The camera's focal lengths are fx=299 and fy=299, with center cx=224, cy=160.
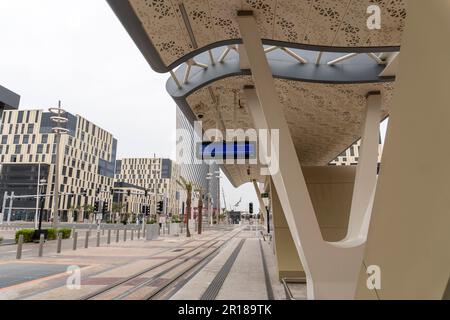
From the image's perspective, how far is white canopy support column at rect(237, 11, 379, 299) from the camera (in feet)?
22.6

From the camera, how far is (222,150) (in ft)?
41.8

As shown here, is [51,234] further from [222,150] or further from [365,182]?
[365,182]

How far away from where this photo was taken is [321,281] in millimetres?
6855

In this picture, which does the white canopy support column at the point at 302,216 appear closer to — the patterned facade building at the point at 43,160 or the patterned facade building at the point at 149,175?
the patterned facade building at the point at 43,160

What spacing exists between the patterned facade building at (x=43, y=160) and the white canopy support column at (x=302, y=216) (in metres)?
78.0

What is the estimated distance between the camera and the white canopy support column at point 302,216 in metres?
6.88

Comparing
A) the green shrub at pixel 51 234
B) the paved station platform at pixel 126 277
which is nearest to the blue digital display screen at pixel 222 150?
the paved station platform at pixel 126 277

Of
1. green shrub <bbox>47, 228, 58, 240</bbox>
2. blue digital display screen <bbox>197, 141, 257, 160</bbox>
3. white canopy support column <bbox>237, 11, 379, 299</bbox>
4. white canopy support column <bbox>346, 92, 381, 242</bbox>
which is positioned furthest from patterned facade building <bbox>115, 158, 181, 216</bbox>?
white canopy support column <bbox>237, 11, 379, 299</bbox>

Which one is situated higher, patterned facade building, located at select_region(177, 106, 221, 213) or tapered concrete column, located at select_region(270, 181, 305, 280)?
patterned facade building, located at select_region(177, 106, 221, 213)

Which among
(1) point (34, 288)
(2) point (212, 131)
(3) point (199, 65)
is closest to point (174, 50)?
(3) point (199, 65)

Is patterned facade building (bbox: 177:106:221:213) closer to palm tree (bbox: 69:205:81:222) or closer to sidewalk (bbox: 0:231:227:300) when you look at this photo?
palm tree (bbox: 69:205:81:222)

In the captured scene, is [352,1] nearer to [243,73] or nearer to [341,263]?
[243,73]

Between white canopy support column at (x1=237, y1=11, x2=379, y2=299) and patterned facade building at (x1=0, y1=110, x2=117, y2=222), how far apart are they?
256 feet

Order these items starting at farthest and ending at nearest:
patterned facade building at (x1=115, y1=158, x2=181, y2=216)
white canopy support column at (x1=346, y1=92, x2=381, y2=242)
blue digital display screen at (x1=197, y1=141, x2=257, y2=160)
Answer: patterned facade building at (x1=115, y1=158, x2=181, y2=216)
blue digital display screen at (x1=197, y1=141, x2=257, y2=160)
white canopy support column at (x1=346, y1=92, x2=381, y2=242)
